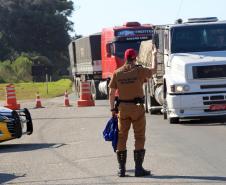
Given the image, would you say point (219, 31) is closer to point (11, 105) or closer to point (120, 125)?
point (120, 125)

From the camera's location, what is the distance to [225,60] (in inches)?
749

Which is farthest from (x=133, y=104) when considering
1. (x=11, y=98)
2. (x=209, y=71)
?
(x=11, y=98)

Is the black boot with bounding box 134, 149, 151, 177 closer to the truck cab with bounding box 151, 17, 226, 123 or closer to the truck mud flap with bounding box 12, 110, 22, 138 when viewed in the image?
the truck mud flap with bounding box 12, 110, 22, 138

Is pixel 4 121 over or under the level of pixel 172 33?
under

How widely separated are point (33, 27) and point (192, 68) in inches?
3415

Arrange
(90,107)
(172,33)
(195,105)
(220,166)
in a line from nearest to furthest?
(220,166) < (195,105) < (172,33) < (90,107)

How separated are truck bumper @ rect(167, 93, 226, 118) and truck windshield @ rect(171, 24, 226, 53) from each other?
1912 millimetres

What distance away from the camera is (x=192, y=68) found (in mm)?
18859

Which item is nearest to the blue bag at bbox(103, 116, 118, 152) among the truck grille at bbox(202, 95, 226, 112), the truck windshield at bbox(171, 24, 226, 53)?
the truck grille at bbox(202, 95, 226, 112)

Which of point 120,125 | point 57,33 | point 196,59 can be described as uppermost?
point 57,33

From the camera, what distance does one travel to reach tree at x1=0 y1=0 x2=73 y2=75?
10356 cm

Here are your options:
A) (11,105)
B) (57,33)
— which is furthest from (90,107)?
(57,33)

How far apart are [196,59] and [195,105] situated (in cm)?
134

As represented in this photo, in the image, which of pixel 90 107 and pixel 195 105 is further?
pixel 90 107
